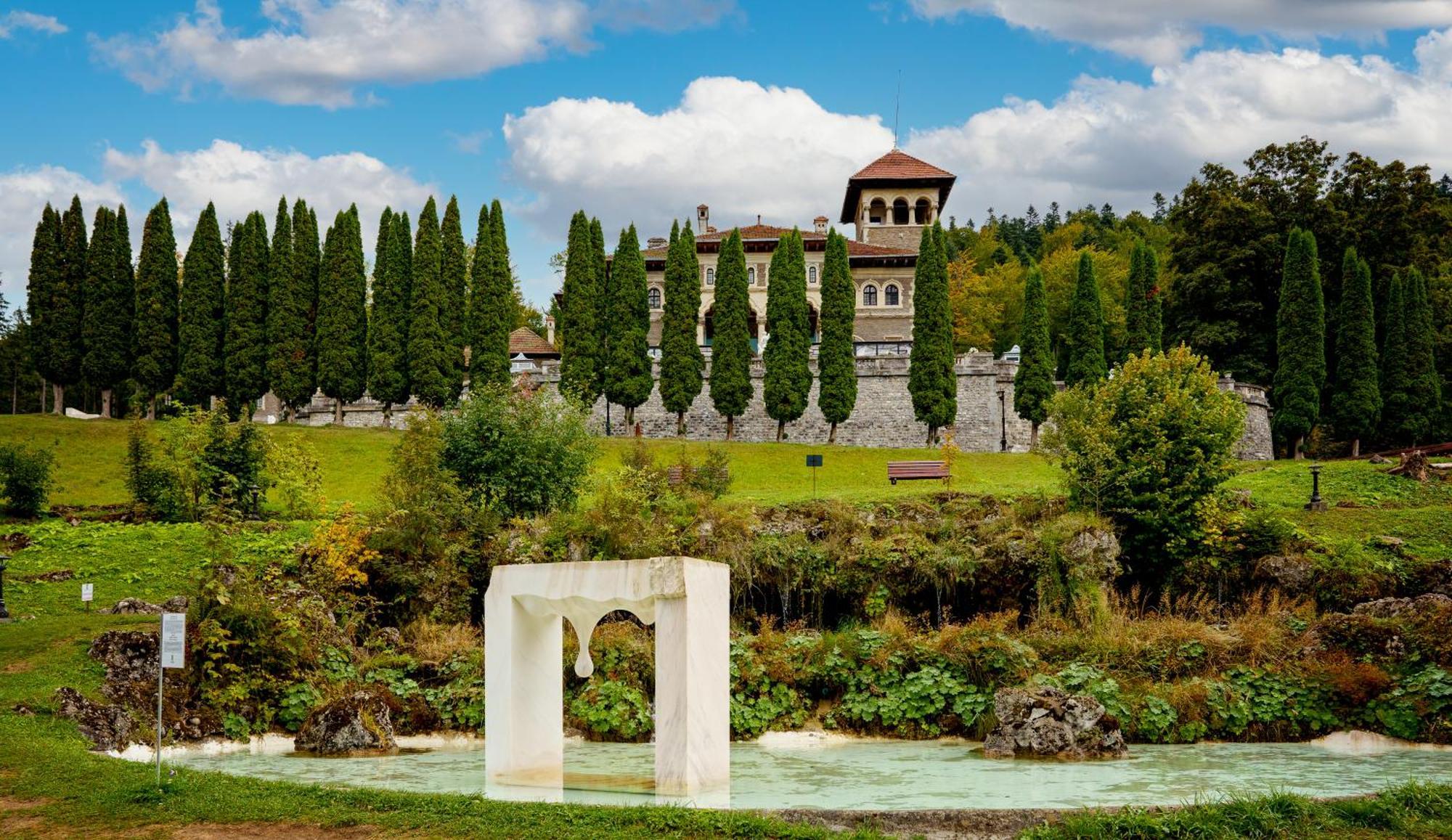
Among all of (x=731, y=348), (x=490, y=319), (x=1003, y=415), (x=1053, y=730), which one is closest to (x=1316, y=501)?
(x=1053, y=730)

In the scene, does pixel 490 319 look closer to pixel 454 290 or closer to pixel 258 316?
pixel 454 290

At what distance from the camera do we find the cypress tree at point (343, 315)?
43750 mm

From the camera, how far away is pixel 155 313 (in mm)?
43562

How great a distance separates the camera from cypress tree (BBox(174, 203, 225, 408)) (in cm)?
4322

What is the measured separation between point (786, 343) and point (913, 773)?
2909 centimetres

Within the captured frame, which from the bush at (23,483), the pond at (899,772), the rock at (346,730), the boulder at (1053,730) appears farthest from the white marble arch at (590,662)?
the bush at (23,483)

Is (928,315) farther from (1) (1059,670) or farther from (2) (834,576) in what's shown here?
(1) (1059,670)

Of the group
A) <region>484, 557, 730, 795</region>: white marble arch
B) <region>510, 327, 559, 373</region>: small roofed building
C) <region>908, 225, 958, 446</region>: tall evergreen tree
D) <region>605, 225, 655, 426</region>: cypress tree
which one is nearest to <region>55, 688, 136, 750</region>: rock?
<region>484, 557, 730, 795</region>: white marble arch

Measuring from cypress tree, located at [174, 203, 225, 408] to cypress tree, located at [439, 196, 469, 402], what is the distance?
7847mm

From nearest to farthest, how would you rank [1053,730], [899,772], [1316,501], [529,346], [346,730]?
1. [899,772]
2. [346,730]
3. [1053,730]
4. [1316,501]
5. [529,346]

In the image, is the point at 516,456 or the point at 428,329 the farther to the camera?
the point at 428,329

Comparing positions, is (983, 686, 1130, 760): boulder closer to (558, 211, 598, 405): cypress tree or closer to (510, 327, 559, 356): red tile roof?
(558, 211, 598, 405): cypress tree

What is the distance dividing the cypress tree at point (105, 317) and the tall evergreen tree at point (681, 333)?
1895 cm

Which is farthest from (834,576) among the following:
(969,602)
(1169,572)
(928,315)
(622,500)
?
(928,315)
